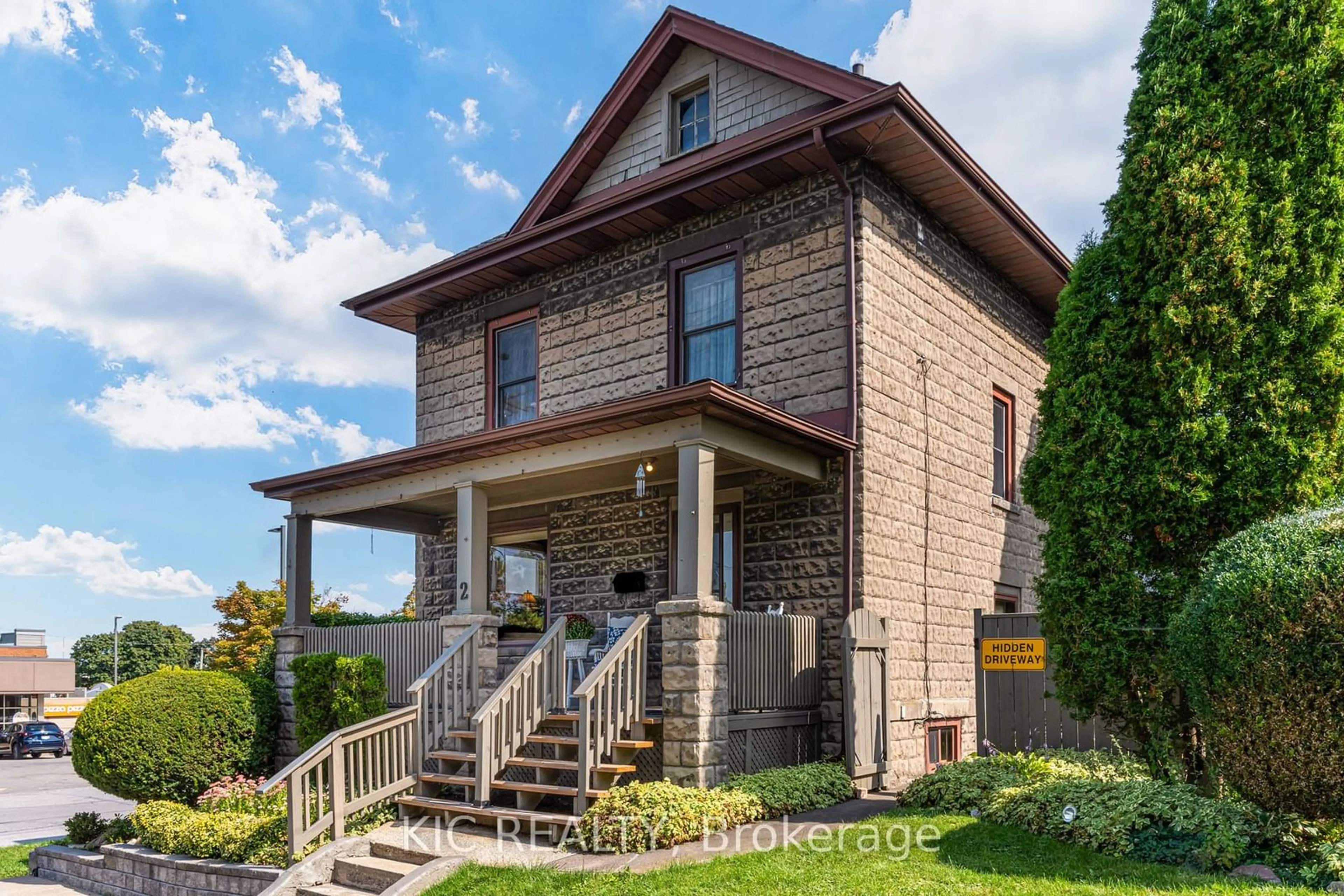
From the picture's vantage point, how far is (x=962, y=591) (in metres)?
12.8

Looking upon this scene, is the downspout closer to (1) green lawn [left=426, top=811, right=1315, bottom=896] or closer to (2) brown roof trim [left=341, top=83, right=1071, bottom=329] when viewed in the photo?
(2) brown roof trim [left=341, top=83, right=1071, bottom=329]

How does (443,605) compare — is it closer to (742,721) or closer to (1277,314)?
(742,721)

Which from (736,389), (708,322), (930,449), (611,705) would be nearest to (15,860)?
(611,705)

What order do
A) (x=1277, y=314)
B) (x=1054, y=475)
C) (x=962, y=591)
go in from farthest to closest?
(x=962, y=591) → (x=1054, y=475) → (x=1277, y=314)

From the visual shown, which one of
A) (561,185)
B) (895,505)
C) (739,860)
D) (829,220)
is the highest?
(561,185)

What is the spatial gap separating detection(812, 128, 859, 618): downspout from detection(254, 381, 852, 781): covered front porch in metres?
0.09

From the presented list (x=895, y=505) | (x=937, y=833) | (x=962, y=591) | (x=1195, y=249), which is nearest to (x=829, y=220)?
(x=895, y=505)

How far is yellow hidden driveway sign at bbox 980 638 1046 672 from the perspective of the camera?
12.0m

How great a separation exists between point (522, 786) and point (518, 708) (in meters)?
0.79

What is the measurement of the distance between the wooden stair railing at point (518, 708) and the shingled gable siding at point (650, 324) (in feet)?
8.68

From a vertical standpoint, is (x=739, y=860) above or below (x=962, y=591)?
below

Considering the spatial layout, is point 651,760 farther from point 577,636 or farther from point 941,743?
point 941,743

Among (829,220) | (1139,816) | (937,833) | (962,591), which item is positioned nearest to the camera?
(1139,816)

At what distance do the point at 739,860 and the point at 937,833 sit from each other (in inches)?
63.3
